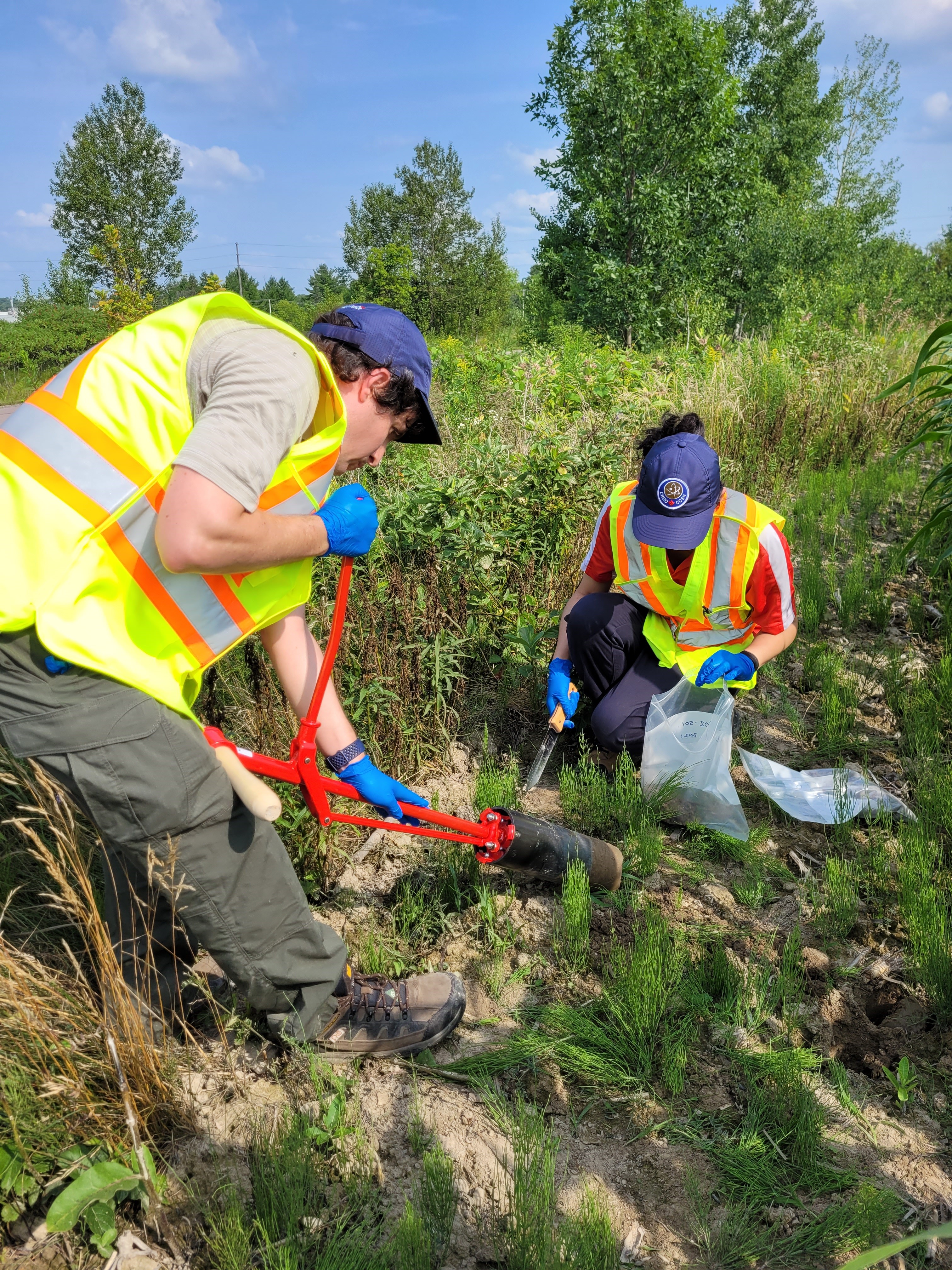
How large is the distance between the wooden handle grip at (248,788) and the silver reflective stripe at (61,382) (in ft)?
2.38

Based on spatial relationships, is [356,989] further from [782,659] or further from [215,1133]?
[782,659]

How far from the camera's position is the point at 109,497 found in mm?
1353

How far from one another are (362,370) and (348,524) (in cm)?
34

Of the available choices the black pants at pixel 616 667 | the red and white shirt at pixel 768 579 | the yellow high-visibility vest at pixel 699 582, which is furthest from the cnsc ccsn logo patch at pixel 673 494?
the black pants at pixel 616 667

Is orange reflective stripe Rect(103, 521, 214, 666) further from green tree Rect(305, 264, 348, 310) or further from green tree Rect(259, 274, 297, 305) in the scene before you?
green tree Rect(259, 274, 297, 305)

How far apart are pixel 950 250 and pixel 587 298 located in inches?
994

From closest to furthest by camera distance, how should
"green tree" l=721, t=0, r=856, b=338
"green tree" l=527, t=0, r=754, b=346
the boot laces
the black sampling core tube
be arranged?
the boot laces, the black sampling core tube, "green tree" l=527, t=0, r=754, b=346, "green tree" l=721, t=0, r=856, b=338

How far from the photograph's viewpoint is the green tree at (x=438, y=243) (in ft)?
111

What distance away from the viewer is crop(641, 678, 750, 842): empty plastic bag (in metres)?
2.67

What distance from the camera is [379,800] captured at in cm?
206

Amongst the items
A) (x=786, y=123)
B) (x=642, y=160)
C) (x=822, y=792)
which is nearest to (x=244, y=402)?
(x=822, y=792)

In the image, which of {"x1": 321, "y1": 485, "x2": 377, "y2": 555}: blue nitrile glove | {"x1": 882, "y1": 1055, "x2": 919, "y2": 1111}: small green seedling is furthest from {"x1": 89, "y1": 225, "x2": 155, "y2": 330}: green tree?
{"x1": 882, "y1": 1055, "x2": 919, "y2": 1111}: small green seedling

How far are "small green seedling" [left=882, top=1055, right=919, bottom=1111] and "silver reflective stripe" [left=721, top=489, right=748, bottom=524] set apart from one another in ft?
5.64

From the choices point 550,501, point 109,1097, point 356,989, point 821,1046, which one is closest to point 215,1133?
point 109,1097
